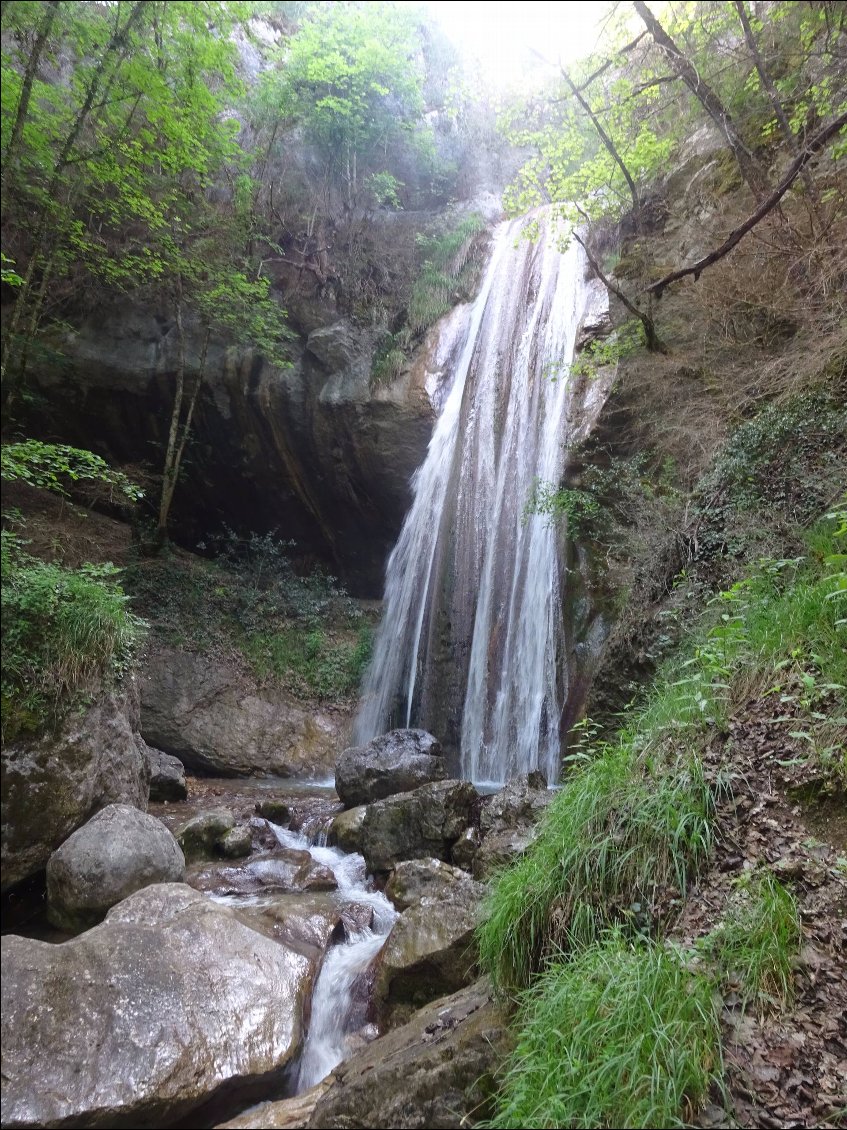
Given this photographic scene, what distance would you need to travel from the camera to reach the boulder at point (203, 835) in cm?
560

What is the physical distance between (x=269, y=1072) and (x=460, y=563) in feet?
25.2

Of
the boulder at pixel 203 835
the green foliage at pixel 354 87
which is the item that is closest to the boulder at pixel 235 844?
the boulder at pixel 203 835

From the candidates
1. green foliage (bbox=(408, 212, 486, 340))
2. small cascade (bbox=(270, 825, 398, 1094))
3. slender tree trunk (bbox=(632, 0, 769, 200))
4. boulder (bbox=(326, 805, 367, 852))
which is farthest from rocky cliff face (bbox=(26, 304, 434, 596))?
small cascade (bbox=(270, 825, 398, 1094))

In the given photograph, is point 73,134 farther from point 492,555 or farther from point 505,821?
point 492,555

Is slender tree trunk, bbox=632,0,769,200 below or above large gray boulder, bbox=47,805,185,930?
above

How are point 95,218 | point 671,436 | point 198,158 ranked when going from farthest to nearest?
1. point 95,218
2. point 198,158
3. point 671,436

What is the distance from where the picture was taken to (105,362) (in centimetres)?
1173

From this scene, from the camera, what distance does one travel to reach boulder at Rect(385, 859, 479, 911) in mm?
4449

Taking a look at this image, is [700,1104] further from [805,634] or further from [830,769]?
[805,634]

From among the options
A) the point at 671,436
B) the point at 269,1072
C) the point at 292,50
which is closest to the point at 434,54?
the point at 292,50

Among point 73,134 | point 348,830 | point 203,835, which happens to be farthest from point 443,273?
point 203,835

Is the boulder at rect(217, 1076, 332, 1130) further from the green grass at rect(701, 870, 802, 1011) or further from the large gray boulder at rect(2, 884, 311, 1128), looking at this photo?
the green grass at rect(701, 870, 802, 1011)

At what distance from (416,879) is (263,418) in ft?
33.0

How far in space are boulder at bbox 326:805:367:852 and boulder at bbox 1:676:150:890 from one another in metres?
2.00
